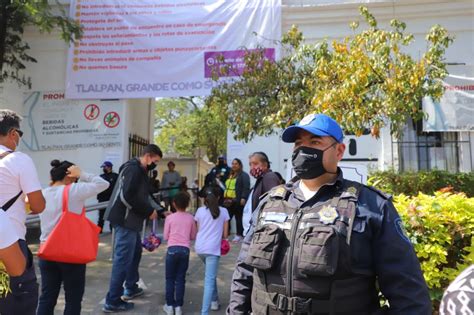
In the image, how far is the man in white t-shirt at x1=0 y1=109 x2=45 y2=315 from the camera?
2.54m

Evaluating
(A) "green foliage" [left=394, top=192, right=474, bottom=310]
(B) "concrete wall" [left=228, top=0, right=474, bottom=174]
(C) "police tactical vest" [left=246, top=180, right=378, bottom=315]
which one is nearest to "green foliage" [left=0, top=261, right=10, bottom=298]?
(C) "police tactical vest" [left=246, top=180, right=378, bottom=315]

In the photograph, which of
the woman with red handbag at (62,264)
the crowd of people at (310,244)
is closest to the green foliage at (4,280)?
the crowd of people at (310,244)

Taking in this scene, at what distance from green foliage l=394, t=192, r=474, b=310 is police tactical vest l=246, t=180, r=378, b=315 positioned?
147 cm

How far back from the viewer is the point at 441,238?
9.89 feet

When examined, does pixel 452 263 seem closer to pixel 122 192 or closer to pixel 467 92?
pixel 122 192

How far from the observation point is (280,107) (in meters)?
5.34

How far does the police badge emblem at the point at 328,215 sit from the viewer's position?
174 centimetres

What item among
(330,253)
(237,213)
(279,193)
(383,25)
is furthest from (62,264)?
(383,25)

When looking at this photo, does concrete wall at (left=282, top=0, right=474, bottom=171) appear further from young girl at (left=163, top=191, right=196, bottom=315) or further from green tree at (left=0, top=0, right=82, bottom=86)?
young girl at (left=163, top=191, right=196, bottom=315)

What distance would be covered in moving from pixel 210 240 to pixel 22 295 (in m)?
2.08

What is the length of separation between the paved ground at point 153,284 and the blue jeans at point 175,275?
0.25m

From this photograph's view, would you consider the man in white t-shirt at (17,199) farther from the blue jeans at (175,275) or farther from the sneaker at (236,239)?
the sneaker at (236,239)

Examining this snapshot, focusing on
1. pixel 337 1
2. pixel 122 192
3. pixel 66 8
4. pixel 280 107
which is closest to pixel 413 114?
pixel 280 107

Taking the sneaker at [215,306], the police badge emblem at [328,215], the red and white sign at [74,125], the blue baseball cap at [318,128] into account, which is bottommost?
the sneaker at [215,306]
